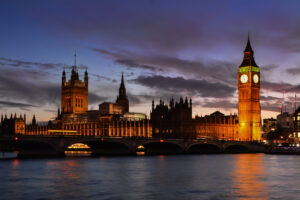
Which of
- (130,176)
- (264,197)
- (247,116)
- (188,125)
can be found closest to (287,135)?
(247,116)

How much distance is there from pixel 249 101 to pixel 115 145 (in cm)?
6498

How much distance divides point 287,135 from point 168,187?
121413mm

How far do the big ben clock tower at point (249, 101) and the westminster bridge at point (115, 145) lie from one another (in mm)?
20823

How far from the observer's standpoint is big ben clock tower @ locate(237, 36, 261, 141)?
491ft

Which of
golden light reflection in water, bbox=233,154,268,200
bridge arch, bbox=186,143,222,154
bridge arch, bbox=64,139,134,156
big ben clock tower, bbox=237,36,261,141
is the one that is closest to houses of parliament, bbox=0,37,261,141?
big ben clock tower, bbox=237,36,261,141

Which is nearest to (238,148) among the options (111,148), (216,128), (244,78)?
(216,128)

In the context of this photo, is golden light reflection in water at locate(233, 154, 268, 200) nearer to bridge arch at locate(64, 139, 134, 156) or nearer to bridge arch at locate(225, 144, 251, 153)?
bridge arch at locate(64, 139, 134, 156)

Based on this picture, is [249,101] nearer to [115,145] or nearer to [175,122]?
[175,122]

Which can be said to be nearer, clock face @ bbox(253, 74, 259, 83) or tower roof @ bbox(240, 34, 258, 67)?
clock face @ bbox(253, 74, 259, 83)

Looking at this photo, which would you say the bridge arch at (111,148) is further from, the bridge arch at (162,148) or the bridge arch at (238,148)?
the bridge arch at (238,148)

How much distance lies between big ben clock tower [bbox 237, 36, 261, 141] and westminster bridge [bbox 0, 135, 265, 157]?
20.8 m

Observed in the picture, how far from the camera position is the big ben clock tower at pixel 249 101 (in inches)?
5891

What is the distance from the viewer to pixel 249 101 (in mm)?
150625

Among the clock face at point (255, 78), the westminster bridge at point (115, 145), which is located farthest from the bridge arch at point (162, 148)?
the clock face at point (255, 78)
